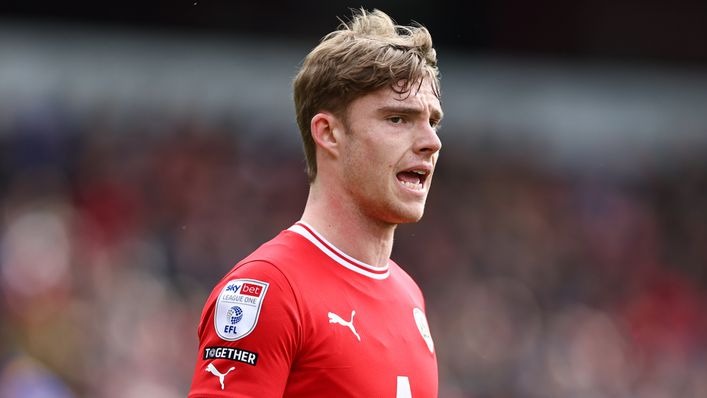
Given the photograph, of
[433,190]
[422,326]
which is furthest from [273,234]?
[422,326]

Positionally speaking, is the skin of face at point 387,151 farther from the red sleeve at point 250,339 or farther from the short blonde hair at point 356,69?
the red sleeve at point 250,339

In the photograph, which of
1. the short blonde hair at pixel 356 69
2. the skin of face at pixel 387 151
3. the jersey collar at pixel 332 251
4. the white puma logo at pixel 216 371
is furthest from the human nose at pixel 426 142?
the white puma logo at pixel 216 371

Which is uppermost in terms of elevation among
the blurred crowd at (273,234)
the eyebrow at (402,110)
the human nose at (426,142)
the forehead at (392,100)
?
the forehead at (392,100)

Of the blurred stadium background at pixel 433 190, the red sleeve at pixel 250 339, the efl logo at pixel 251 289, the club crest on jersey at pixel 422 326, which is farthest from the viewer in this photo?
the blurred stadium background at pixel 433 190

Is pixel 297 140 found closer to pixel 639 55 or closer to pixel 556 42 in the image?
pixel 556 42

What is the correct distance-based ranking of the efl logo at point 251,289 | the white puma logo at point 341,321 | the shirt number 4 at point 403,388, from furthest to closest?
1. the shirt number 4 at point 403,388
2. the white puma logo at point 341,321
3. the efl logo at point 251,289

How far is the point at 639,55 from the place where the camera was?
1468 centimetres

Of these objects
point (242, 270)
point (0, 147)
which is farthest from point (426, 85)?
point (0, 147)

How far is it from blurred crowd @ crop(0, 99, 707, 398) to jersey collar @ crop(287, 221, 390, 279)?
5.89 metres

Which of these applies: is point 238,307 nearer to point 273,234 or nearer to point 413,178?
point 413,178

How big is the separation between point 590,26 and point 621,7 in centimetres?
46

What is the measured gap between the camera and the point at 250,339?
295 centimetres

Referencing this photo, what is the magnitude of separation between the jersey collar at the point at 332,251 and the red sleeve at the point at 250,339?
34 cm

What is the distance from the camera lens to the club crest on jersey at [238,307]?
2.97 m
